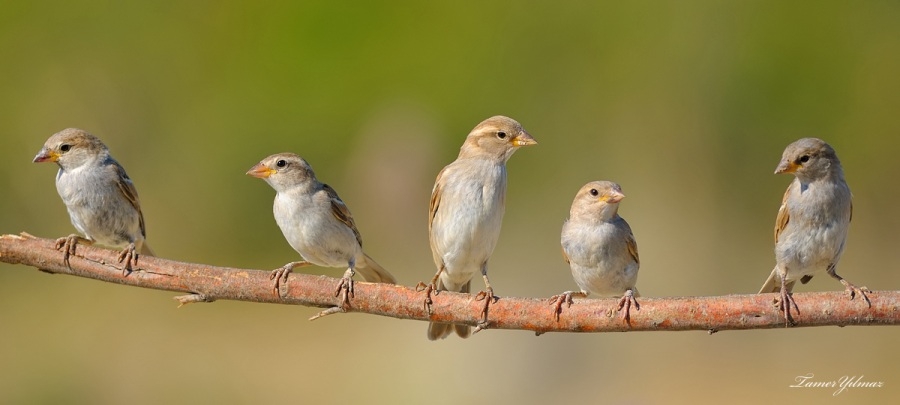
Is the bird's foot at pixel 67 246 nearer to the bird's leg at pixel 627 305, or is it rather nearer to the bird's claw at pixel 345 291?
the bird's claw at pixel 345 291

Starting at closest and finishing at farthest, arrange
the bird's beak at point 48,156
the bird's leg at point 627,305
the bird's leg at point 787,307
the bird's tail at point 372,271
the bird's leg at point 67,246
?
the bird's leg at point 787,307 → the bird's leg at point 627,305 → the bird's leg at point 67,246 → the bird's tail at point 372,271 → the bird's beak at point 48,156

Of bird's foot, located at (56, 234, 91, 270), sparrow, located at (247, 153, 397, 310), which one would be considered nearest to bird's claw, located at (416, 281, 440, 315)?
sparrow, located at (247, 153, 397, 310)

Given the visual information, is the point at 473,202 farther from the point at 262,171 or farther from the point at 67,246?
the point at 67,246

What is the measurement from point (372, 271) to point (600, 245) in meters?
1.55

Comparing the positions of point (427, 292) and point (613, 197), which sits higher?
point (613, 197)

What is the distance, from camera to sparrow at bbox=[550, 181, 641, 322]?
6.34 meters

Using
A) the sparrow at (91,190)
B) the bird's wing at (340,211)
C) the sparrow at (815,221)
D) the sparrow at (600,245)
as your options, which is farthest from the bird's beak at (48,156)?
the sparrow at (815,221)

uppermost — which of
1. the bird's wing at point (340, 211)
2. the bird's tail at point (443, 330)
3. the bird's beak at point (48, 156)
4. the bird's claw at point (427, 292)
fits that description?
the bird's beak at point (48, 156)

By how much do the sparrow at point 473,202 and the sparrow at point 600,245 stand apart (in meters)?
0.51

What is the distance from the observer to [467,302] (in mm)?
5633

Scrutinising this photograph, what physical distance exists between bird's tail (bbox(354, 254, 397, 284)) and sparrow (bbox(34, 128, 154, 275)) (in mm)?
1560

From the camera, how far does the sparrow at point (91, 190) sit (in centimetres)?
702

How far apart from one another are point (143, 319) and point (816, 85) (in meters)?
10.0

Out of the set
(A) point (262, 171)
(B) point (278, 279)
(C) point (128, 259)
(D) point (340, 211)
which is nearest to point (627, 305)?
(B) point (278, 279)
